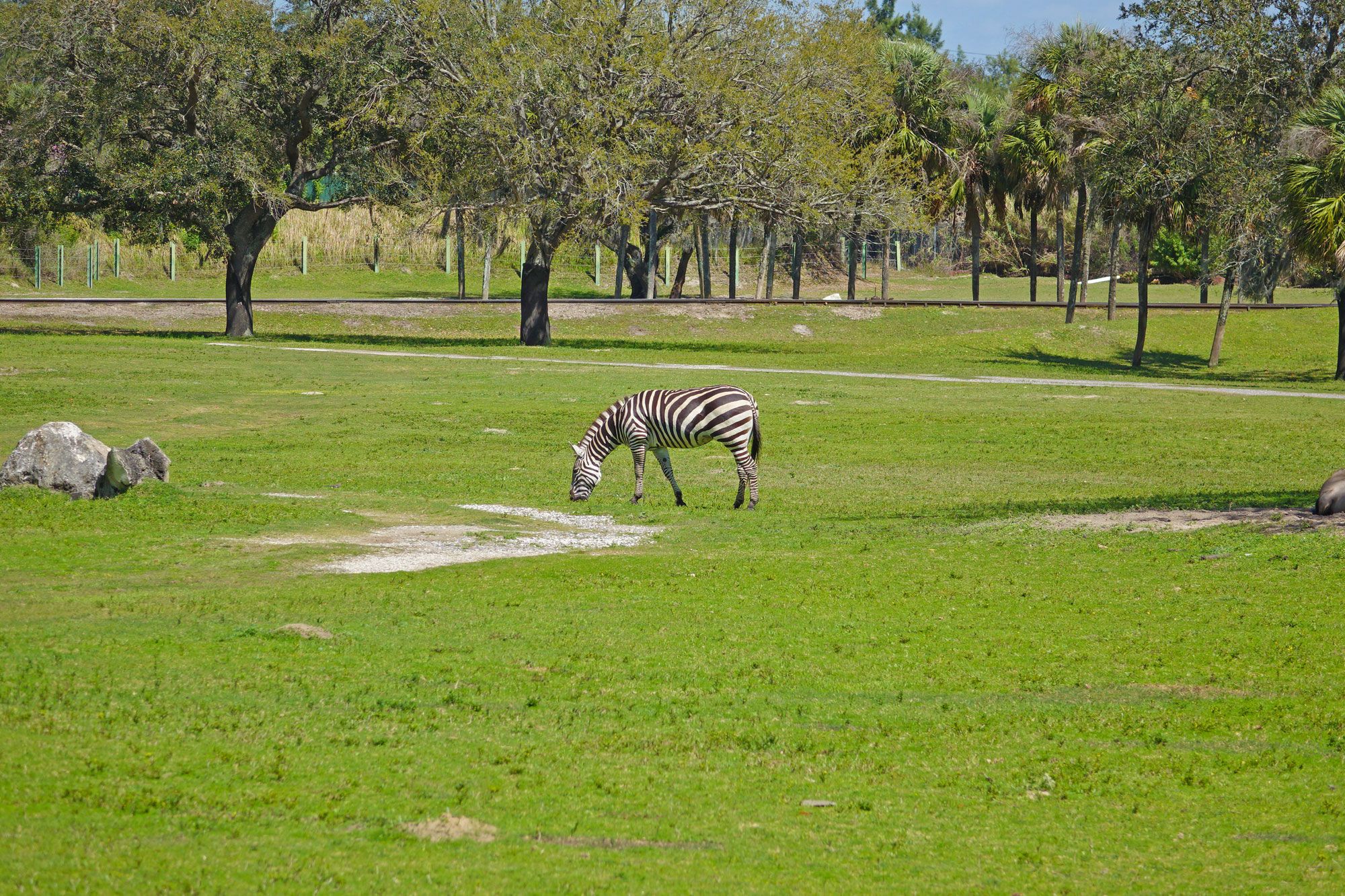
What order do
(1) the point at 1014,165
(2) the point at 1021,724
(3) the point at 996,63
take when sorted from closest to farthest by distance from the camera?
(2) the point at 1021,724 → (1) the point at 1014,165 → (3) the point at 996,63

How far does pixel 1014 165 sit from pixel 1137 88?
1576cm

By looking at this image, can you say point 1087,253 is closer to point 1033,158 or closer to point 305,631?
point 1033,158

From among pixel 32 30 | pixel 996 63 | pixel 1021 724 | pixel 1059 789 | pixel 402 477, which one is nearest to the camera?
pixel 1059 789

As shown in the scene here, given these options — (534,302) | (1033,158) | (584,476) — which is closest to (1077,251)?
(1033,158)

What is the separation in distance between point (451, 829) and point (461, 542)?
10256 mm

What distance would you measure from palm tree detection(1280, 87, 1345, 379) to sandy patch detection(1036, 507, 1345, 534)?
19090mm

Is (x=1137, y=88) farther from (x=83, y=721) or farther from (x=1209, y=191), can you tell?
(x=83, y=721)

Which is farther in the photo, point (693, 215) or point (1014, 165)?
point (1014, 165)

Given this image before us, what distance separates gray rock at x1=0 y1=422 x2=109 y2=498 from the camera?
19781mm

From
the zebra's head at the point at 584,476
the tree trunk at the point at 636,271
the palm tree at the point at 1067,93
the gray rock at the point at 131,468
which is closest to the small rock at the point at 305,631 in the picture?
the gray rock at the point at 131,468

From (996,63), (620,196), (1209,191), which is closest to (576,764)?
(620,196)

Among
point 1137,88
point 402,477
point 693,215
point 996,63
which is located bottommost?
point 402,477

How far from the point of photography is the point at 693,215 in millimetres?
57906

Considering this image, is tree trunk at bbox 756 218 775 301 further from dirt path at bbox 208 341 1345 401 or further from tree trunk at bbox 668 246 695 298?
dirt path at bbox 208 341 1345 401
